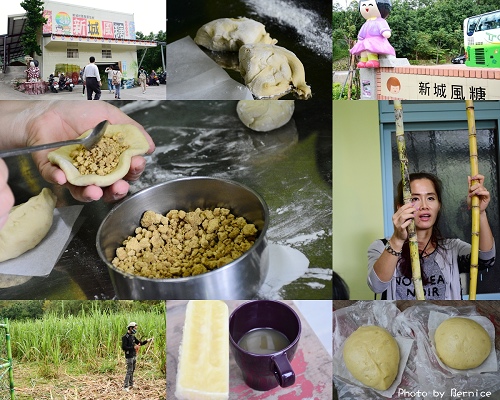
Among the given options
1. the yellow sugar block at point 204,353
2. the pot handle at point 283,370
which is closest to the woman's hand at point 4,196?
the yellow sugar block at point 204,353

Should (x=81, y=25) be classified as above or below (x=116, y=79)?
above

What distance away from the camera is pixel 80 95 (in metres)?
1.92

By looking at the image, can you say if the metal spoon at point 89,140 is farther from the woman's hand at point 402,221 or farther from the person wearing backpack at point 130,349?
the woman's hand at point 402,221

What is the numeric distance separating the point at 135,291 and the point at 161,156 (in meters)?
0.48

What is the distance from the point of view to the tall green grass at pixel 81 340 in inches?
74.7

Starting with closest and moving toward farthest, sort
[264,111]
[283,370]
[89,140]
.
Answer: [283,370], [89,140], [264,111]

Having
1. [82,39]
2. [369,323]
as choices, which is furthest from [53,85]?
[369,323]

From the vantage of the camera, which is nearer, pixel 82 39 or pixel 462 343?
pixel 462 343

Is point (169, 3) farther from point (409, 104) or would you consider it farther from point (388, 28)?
point (409, 104)

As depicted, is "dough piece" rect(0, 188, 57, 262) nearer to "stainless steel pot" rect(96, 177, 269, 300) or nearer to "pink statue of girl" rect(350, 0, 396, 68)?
"stainless steel pot" rect(96, 177, 269, 300)

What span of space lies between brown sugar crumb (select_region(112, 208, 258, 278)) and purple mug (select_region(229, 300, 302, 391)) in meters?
0.22

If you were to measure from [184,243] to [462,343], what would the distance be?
1024 mm

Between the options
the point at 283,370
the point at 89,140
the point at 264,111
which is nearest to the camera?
the point at 283,370

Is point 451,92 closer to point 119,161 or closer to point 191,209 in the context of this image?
point 191,209
